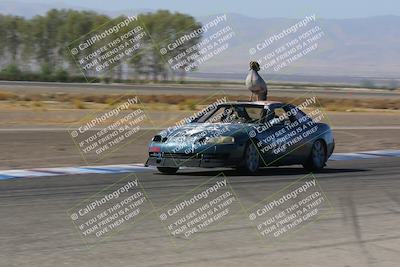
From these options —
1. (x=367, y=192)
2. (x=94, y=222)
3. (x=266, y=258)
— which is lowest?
(x=367, y=192)

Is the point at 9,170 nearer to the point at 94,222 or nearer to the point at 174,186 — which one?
the point at 174,186

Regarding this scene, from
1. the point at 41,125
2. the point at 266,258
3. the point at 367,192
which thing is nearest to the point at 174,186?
the point at 367,192

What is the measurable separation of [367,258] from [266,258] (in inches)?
34.3

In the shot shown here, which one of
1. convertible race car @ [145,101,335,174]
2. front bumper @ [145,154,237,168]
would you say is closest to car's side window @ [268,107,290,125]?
convertible race car @ [145,101,335,174]

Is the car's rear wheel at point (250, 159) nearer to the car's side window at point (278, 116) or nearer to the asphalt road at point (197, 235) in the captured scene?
the car's side window at point (278, 116)

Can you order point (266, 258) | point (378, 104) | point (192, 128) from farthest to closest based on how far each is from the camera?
point (378, 104) < point (192, 128) < point (266, 258)

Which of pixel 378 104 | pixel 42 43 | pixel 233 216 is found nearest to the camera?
pixel 233 216

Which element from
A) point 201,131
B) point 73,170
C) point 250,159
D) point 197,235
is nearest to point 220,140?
point 201,131

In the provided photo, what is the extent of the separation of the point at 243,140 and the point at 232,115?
3.01 ft

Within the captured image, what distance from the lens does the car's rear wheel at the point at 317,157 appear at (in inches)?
615

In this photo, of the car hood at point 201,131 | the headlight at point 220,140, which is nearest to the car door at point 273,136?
the car hood at point 201,131

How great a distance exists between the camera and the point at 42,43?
120 meters

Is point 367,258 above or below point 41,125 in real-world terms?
below

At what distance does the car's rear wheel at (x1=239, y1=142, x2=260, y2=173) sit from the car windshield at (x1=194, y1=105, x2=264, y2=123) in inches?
24.1
